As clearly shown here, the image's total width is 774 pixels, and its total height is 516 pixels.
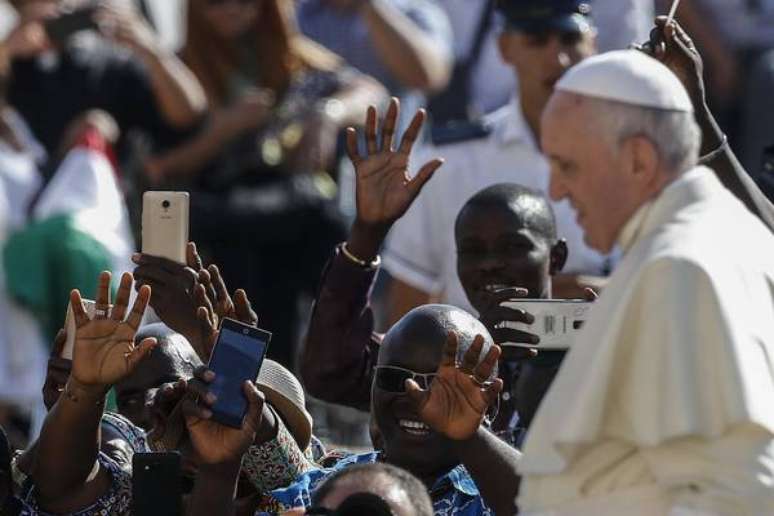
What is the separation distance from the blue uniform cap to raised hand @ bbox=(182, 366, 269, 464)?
123 inches

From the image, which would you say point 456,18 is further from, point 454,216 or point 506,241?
point 506,241

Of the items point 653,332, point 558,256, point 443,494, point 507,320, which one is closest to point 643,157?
point 653,332

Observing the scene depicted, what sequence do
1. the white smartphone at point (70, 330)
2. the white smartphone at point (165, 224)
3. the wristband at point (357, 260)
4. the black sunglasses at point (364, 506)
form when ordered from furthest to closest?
1. the wristband at point (357, 260)
2. the white smartphone at point (165, 224)
3. the white smartphone at point (70, 330)
4. the black sunglasses at point (364, 506)

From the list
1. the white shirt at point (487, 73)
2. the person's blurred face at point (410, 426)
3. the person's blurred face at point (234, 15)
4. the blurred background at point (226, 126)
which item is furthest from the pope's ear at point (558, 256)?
the person's blurred face at point (234, 15)

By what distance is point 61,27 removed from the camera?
35.3 ft

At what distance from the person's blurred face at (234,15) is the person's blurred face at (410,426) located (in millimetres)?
4223

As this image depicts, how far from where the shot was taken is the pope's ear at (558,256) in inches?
298

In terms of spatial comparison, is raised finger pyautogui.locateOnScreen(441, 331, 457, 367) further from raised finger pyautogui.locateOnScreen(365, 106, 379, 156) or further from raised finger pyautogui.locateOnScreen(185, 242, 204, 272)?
raised finger pyautogui.locateOnScreen(185, 242, 204, 272)

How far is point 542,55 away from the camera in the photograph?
345 inches

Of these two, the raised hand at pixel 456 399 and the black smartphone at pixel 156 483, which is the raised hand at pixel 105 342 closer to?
the black smartphone at pixel 156 483

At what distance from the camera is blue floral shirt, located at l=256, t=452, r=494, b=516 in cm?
617

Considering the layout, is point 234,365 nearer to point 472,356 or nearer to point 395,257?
point 472,356

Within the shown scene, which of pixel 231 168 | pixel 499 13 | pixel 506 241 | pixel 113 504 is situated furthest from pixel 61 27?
pixel 113 504

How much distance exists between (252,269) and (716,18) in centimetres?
208
